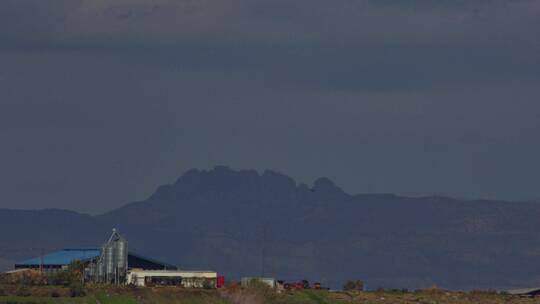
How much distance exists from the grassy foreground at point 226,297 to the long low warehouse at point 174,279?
841 cm

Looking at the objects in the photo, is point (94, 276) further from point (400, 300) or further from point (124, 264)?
point (400, 300)

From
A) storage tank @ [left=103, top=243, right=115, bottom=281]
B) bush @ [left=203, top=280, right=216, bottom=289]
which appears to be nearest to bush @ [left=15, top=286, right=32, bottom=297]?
bush @ [left=203, top=280, right=216, bottom=289]

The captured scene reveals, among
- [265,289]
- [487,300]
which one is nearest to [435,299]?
[487,300]

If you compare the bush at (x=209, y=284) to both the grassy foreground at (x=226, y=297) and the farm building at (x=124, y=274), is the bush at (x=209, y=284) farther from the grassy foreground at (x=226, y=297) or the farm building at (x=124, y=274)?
the grassy foreground at (x=226, y=297)

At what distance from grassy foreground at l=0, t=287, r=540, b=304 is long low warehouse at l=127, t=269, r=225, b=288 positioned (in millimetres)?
8405

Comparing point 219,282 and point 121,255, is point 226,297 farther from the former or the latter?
point 121,255

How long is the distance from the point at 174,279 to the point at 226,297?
1711cm

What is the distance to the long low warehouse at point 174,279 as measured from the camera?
183 metres

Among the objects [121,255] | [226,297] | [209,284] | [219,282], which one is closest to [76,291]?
[226,297]

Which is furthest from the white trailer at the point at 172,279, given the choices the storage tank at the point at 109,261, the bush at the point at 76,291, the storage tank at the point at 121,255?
the bush at the point at 76,291

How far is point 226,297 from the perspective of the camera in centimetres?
16888

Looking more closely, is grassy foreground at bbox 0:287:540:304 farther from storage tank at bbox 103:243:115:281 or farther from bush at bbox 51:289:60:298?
storage tank at bbox 103:243:115:281

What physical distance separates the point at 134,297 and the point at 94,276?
27.1m

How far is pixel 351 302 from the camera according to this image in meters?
171
